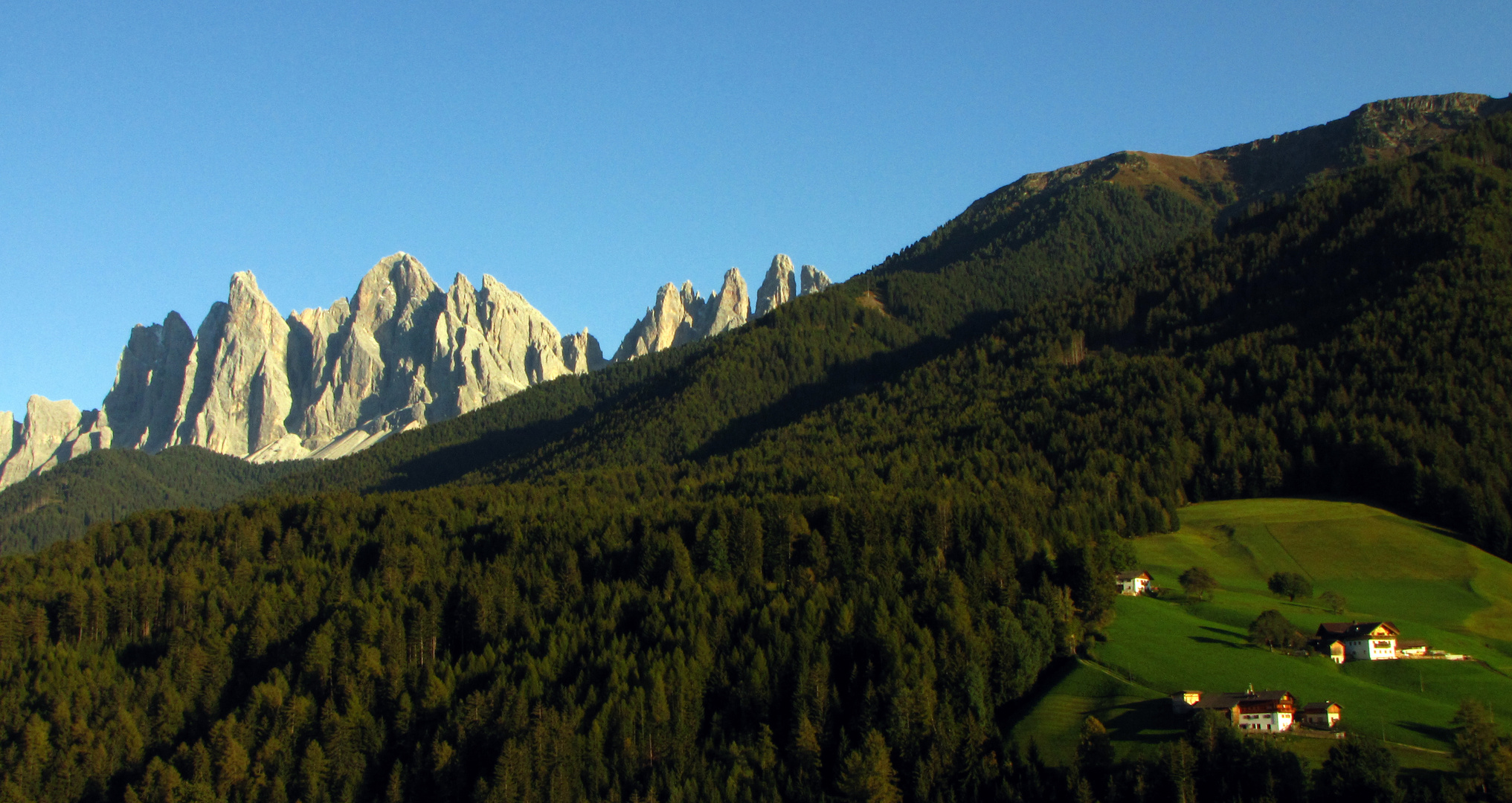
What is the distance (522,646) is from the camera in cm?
9031

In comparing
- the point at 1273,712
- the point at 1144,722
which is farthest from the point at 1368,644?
the point at 1144,722

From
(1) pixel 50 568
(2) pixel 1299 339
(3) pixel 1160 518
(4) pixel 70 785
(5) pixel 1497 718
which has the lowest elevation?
(5) pixel 1497 718

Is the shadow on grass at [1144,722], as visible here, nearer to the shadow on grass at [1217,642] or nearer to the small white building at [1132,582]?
the shadow on grass at [1217,642]

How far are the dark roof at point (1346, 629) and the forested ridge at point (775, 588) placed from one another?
47.6 feet

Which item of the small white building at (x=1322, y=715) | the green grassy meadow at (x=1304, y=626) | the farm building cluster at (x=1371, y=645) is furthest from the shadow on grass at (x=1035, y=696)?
the farm building cluster at (x=1371, y=645)

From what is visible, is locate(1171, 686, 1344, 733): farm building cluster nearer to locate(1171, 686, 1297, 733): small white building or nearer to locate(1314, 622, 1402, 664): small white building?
locate(1171, 686, 1297, 733): small white building

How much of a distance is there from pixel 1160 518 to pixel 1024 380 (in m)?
62.6

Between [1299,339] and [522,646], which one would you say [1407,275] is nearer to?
[1299,339]

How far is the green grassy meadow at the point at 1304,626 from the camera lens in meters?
67.9

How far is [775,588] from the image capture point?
3735 inches

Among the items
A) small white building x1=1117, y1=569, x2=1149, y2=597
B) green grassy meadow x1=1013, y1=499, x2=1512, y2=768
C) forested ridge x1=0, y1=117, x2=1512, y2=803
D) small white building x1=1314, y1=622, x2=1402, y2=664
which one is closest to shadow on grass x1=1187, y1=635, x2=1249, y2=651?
green grassy meadow x1=1013, y1=499, x2=1512, y2=768

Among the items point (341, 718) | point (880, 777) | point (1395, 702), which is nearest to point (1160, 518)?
point (1395, 702)

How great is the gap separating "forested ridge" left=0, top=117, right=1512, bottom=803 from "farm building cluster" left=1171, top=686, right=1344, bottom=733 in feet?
12.9

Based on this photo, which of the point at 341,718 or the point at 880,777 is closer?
the point at 880,777
